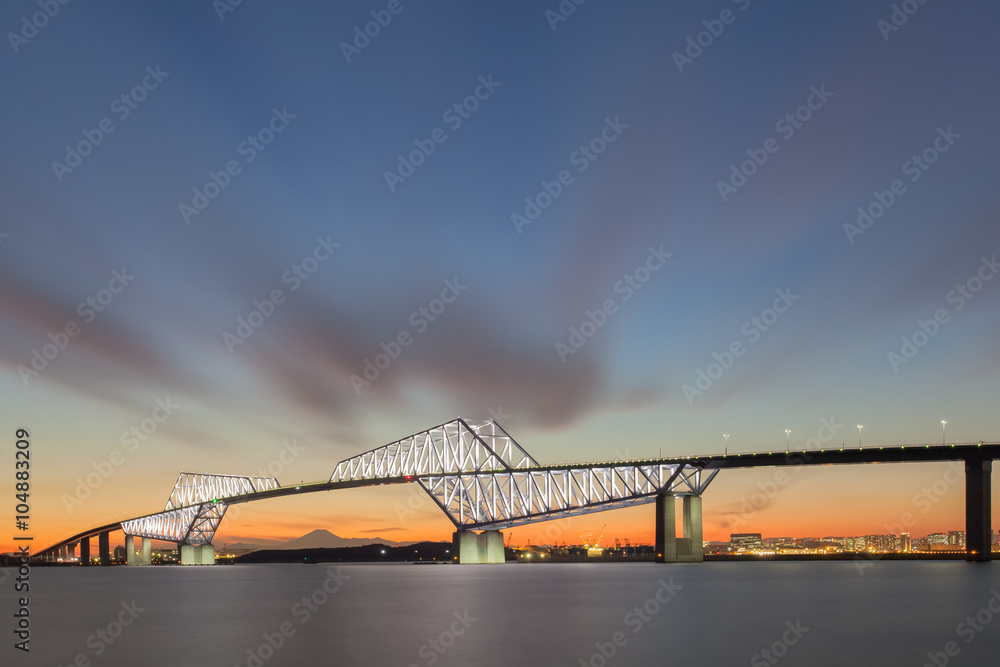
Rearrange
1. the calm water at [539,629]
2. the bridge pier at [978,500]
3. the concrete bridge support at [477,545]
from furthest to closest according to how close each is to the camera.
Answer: the concrete bridge support at [477,545]
the bridge pier at [978,500]
the calm water at [539,629]

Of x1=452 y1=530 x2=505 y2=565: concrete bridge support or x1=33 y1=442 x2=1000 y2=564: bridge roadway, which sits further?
x1=452 y1=530 x2=505 y2=565: concrete bridge support

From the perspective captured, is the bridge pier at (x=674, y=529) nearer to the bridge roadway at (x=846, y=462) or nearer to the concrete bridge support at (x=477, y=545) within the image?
the bridge roadway at (x=846, y=462)

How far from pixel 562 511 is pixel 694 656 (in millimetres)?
109663

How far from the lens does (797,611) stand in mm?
46469

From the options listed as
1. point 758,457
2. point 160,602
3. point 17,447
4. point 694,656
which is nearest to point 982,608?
point 694,656

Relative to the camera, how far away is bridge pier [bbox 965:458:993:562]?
4247 inches

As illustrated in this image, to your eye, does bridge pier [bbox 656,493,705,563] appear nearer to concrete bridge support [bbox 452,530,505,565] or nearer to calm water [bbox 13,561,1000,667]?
concrete bridge support [bbox 452,530,505,565]

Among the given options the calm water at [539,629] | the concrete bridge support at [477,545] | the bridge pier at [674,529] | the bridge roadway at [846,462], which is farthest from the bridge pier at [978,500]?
the concrete bridge support at [477,545]

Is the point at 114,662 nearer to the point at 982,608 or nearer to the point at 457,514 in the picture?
the point at 982,608

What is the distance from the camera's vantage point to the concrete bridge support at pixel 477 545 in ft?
484

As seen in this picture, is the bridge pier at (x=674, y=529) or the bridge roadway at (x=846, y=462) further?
the bridge pier at (x=674, y=529)

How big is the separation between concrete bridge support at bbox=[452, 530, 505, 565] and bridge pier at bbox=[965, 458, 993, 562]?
75674 millimetres

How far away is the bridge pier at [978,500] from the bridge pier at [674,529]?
116 feet

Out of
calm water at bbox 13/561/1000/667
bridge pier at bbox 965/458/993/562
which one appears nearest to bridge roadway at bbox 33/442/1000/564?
bridge pier at bbox 965/458/993/562
